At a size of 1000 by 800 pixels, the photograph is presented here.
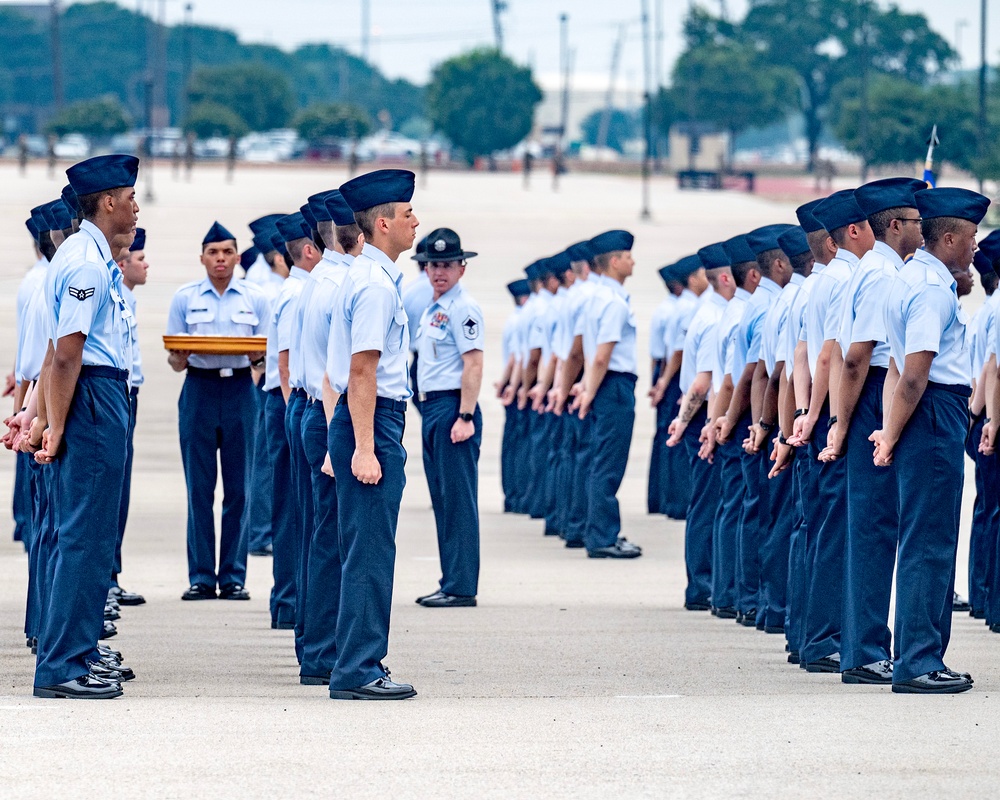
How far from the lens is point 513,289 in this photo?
1777 cm

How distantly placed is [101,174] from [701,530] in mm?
4693

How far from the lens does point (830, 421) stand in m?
8.48

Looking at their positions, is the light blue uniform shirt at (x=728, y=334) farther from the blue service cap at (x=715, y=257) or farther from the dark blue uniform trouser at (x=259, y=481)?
the dark blue uniform trouser at (x=259, y=481)

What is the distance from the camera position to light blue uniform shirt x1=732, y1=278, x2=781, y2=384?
10016 mm

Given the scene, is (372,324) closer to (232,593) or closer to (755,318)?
(755,318)

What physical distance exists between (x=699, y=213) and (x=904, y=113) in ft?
65.5

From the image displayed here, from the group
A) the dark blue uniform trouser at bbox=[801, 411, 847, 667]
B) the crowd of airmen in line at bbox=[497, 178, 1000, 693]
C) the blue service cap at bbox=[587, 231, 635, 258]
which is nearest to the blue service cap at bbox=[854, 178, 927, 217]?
the crowd of airmen in line at bbox=[497, 178, 1000, 693]

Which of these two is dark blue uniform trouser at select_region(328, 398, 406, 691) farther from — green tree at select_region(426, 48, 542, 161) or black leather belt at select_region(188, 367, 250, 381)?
green tree at select_region(426, 48, 542, 161)

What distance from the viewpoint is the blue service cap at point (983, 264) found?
34.1ft

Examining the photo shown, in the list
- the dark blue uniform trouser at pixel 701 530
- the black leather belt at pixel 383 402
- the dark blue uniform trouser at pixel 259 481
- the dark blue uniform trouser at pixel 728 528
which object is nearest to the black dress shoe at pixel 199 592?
the dark blue uniform trouser at pixel 259 481

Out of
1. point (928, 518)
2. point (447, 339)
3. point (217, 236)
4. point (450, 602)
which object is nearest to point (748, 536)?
point (450, 602)

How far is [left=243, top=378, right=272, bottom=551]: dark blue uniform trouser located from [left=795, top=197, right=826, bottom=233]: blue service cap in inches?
149

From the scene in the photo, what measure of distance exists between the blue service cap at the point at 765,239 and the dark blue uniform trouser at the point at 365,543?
10.6 ft

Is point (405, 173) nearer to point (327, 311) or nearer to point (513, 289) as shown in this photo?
point (327, 311)
